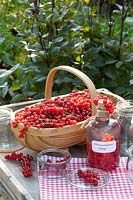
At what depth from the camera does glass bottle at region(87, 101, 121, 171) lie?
1.42 m

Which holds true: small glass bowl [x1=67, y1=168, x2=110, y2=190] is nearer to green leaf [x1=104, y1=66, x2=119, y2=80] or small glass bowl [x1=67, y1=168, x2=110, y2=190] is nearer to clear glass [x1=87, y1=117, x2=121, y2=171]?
clear glass [x1=87, y1=117, x2=121, y2=171]

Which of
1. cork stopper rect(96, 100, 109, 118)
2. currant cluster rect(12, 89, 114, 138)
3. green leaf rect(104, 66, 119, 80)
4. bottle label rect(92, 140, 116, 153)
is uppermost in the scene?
cork stopper rect(96, 100, 109, 118)

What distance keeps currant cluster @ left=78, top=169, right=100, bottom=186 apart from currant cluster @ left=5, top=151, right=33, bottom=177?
160 mm

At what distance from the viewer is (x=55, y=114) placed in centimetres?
156

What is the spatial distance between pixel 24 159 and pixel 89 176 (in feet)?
0.79

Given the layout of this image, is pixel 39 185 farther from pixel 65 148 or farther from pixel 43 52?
pixel 43 52

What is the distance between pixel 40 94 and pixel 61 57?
9.0 inches

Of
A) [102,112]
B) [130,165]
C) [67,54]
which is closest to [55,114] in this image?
[102,112]

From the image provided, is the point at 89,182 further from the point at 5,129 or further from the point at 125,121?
the point at 5,129

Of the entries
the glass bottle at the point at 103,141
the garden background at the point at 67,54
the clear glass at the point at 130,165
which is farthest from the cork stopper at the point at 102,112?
the garden background at the point at 67,54

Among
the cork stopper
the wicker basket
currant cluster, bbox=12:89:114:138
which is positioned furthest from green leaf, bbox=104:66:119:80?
the cork stopper

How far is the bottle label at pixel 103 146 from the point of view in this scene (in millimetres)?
1412

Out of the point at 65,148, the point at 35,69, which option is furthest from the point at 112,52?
the point at 65,148

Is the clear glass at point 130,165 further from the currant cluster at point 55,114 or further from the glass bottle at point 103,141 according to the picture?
the currant cluster at point 55,114
